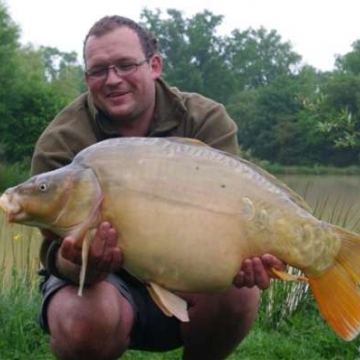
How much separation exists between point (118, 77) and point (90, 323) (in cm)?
64

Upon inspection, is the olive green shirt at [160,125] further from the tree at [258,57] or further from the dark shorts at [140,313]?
the tree at [258,57]

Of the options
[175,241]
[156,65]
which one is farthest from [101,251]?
[156,65]

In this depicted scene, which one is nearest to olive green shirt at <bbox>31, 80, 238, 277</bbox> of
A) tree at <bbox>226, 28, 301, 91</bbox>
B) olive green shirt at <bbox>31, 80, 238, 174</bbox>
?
olive green shirt at <bbox>31, 80, 238, 174</bbox>

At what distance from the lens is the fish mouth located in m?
1.65

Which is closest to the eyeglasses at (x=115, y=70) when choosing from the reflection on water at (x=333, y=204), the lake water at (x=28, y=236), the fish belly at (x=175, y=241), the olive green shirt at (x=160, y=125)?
the olive green shirt at (x=160, y=125)

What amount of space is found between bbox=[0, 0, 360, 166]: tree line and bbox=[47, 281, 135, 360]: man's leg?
19.5 m

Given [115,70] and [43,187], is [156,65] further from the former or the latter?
[43,187]

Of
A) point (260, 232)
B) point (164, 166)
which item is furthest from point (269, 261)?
point (164, 166)

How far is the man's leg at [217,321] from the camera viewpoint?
2113 mm

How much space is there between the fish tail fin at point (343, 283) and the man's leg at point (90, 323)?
0.51 m

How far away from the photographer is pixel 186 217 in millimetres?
1700

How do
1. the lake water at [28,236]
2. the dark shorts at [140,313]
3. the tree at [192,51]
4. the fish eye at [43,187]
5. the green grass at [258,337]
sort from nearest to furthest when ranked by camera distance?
the fish eye at [43,187]
the dark shorts at [140,313]
the green grass at [258,337]
the lake water at [28,236]
the tree at [192,51]

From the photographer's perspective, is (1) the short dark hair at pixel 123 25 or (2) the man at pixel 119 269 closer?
(2) the man at pixel 119 269

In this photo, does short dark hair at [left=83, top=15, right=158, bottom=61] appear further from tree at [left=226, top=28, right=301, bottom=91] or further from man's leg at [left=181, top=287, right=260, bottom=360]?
tree at [left=226, top=28, right=301, bottom=91]
